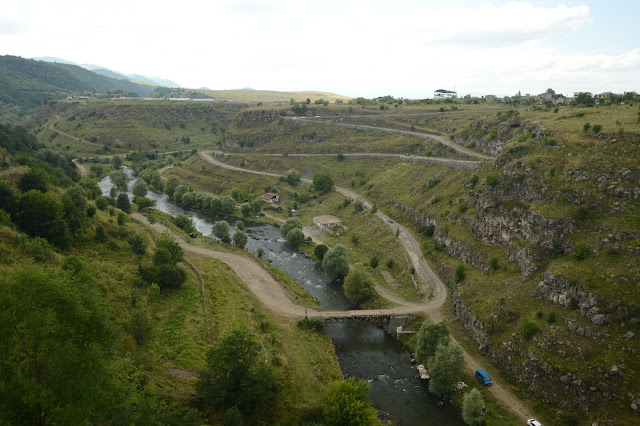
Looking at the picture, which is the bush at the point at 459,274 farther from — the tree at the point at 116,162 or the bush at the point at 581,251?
the tree at the point at 116,162

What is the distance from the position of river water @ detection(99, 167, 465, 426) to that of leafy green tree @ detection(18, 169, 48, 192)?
143 ft

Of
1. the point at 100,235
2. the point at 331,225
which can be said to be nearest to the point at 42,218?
the point at 100,235

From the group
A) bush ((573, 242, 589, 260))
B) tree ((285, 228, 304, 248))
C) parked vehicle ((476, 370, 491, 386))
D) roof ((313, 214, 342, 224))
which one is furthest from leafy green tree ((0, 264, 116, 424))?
roof ((313, 214, 342, 224))

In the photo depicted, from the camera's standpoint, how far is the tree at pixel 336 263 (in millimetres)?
74312

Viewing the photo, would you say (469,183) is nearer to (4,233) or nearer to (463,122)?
(463,122)

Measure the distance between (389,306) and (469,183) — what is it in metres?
33.3

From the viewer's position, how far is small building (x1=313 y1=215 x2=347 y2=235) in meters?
98.5

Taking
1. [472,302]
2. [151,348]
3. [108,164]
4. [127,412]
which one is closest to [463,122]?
[472,302]

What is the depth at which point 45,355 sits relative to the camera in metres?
18.4

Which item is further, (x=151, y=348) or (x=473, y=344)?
(x=473, y=344)

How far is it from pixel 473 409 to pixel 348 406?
50.2 feet

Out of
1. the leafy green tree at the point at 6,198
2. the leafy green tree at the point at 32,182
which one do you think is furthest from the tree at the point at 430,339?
the leafy green tree at the point at 32,182

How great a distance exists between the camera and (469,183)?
7962 centimetres

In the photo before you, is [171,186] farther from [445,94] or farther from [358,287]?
[445,94]
